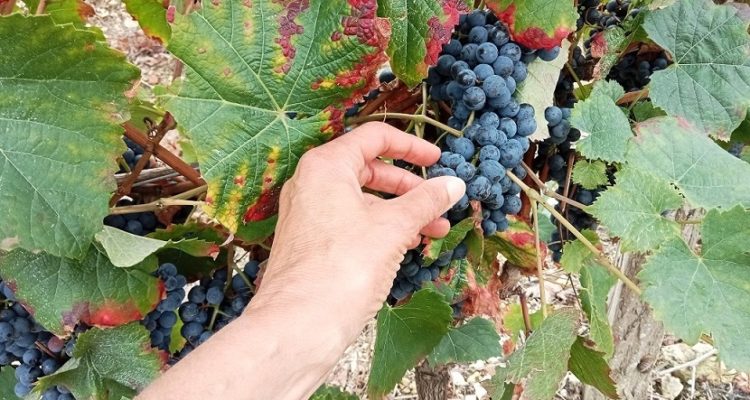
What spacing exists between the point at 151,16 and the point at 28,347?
0.60m

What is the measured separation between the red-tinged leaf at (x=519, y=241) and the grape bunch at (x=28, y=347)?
0.71 m

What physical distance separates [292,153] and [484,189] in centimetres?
26

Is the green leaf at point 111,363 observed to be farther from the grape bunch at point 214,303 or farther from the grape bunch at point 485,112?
the grape bunch at point 485,112

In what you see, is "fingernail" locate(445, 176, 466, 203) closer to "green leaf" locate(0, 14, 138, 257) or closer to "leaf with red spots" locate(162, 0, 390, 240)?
"leaf with red spots" locate(162, 0, 390, 240)

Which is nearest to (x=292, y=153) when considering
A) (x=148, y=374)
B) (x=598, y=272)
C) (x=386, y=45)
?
(x=386, y=45)

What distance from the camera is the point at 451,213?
0.93 m

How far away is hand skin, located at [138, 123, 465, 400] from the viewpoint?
0.75 meters

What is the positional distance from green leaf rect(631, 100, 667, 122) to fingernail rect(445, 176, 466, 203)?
44 centimetres

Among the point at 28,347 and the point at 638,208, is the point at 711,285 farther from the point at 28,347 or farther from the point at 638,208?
the point at 28,347

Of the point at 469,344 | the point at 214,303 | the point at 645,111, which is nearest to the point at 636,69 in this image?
the point at 645,111

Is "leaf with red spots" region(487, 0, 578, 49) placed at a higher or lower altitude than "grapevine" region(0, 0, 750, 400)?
higher

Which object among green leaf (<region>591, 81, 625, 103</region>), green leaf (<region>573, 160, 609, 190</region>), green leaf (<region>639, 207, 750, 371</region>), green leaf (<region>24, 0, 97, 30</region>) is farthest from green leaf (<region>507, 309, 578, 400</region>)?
green leaf (<region>24, 0, 97, 30</region>)

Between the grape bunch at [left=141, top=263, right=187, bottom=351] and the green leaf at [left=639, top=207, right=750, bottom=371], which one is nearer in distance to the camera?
the green leaf at [left=639, top=207, right=750, bottom=371]

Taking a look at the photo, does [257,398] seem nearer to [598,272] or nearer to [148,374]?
[148,374]
